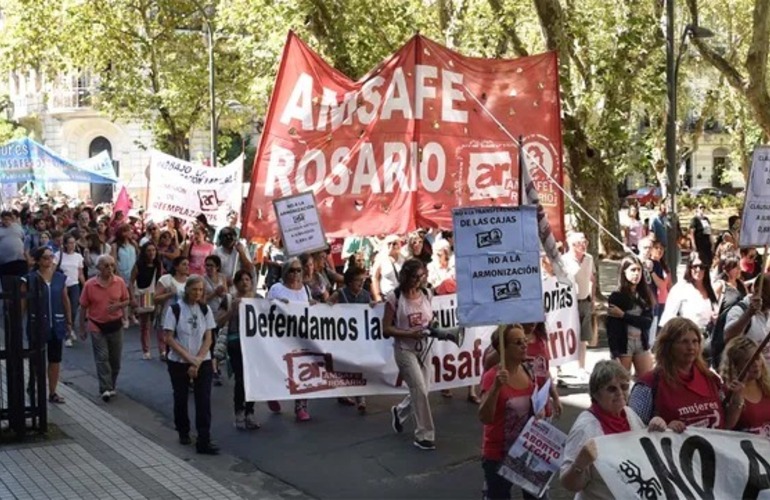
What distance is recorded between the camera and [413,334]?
8.85 meters

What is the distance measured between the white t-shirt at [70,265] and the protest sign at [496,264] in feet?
32.1

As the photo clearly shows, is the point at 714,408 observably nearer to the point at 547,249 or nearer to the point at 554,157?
the point at 547,249

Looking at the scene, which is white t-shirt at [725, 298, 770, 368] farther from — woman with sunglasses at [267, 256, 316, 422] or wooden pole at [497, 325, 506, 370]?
woman with sunglasses at [267, 256, 316, 422]

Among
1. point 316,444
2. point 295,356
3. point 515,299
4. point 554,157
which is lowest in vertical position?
point 316,444

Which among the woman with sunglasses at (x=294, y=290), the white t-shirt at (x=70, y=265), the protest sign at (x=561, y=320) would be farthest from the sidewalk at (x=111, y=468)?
the white t-shirt at (x=70, y=265)

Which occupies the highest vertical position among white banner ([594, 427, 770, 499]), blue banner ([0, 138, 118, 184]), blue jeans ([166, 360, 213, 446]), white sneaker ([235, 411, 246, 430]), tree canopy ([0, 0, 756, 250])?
tree canopy ([0, 0, 756, 250])

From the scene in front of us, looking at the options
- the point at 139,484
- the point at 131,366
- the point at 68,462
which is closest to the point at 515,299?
the point at 139,484

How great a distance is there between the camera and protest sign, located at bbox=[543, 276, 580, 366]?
35.1 feet

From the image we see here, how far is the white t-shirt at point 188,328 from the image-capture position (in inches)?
355

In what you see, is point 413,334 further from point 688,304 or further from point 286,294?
point 688,304

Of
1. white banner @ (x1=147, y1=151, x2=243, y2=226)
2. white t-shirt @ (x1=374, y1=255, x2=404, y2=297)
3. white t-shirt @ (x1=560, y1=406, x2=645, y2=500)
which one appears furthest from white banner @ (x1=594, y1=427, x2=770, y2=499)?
white banner @ (x1=147, y1=151, x2=243, y2=226)

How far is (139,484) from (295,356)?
2.18 metres

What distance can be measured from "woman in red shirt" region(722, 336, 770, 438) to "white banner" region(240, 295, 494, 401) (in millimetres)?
3971

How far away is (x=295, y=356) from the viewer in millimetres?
9672
